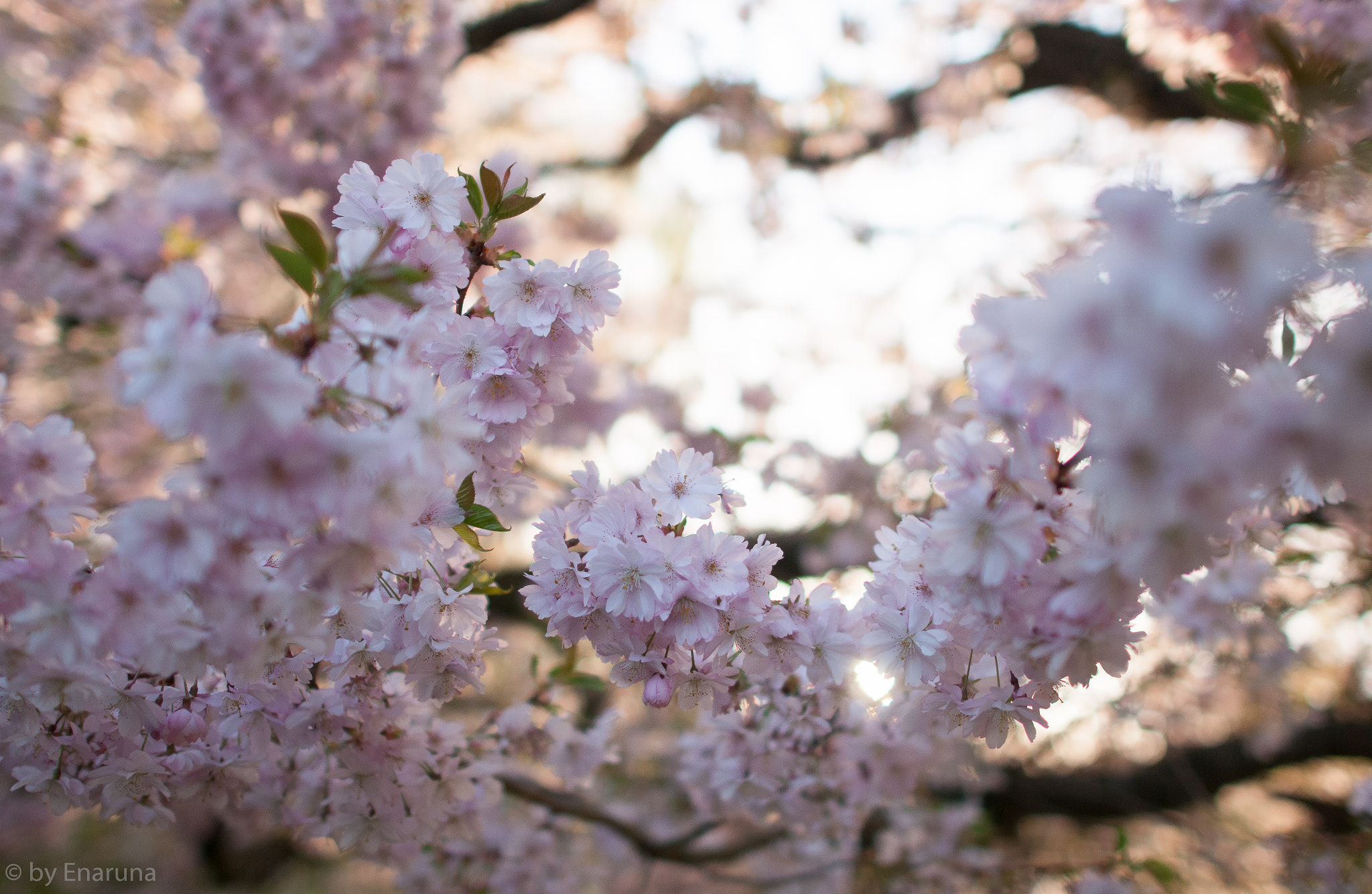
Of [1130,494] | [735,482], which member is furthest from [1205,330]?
[735,482]

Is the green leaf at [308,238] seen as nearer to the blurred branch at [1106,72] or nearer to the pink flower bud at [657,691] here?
the pink flower bud at [657,691]

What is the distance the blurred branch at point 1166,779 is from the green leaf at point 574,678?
133 inches

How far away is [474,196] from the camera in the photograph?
1281 mm

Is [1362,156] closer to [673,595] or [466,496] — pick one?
[673,595]

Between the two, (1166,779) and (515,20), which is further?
(515,20)

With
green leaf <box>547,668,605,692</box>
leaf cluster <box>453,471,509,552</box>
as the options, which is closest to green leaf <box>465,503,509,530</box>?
leaf cluster <box>453,471,509,552</box>

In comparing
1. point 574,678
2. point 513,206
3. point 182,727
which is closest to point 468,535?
point 513,206

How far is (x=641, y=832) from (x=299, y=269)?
7.66ft

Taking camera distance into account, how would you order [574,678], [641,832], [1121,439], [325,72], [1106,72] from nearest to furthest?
[1121,439]
[574,678]
[641,832]
[325,72]
[1106,72]

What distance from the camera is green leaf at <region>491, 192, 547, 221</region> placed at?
1.27m

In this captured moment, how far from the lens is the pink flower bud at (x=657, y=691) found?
48.4 inches

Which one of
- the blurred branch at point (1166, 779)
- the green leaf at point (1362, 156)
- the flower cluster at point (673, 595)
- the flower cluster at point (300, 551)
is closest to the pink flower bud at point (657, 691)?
the flower cluster at point (673, 595)

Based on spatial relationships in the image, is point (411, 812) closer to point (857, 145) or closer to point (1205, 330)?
point (1205, 330)

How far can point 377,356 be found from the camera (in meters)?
0.98
